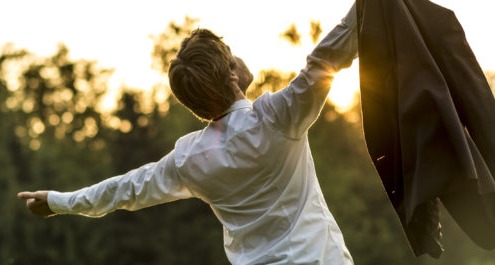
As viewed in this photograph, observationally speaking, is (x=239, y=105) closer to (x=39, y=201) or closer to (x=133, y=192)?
(x=133, y=192)

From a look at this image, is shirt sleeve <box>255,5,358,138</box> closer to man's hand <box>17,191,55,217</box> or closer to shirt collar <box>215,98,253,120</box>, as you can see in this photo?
shirt collar <box>215,98,253,120</box>

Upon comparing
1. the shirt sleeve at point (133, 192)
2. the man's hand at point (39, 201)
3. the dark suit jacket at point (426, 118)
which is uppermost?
the dark suit jacket at point (426, 118)

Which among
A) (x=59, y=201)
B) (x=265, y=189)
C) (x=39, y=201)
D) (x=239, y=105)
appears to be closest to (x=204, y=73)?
(x=239, y=105)

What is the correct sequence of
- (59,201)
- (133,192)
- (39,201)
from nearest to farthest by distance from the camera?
(133,192) → (59,201) → (39,201)

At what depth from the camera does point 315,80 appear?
412 centimetres

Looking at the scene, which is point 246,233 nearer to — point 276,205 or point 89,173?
point 276,205

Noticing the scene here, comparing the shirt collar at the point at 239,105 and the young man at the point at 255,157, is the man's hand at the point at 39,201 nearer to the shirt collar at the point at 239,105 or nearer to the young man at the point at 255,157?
the young man at the point at 255,157

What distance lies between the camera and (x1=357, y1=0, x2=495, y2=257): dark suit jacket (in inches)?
158

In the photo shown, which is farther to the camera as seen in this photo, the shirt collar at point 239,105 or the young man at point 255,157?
the shirt collar at point 239,105

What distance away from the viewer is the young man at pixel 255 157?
167 inches

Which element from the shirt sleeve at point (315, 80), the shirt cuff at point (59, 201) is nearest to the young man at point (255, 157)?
the shirt sleeve at point (315, 80)

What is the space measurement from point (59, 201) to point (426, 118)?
204 cm

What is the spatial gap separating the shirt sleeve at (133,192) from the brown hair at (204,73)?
1.19 feet

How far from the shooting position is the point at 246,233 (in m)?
4.58
